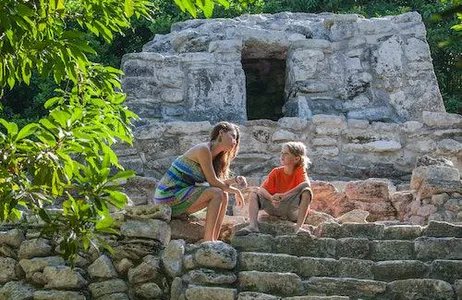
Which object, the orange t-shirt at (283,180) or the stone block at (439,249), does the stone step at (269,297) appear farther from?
the orange t-shirt at (283,180)

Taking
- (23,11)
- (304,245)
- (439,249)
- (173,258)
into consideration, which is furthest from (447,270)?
(23,11)

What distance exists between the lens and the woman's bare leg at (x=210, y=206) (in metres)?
5.05

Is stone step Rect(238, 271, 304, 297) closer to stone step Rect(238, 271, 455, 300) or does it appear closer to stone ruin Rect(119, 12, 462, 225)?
stone step Rect(238, 271, 455, 300)

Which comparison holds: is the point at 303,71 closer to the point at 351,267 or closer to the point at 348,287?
the point at 351,267

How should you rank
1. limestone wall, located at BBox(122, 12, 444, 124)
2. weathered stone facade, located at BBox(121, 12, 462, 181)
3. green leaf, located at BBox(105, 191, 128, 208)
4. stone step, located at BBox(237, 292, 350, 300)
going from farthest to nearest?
limestone wall, located at BBox(122, 12, 444, 124) < weathered stone facade, located at BBox(121, 12, 462, 181) < stone step, located at BBox(237, 292, 350, 300) < green leaf, located at BBox(105, 191, 128, 208)

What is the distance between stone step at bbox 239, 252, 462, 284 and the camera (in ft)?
15.4

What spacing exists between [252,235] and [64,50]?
235 centimetres

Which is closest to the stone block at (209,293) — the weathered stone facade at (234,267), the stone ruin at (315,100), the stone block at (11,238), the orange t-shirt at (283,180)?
the weathered stone facade at (234,267)

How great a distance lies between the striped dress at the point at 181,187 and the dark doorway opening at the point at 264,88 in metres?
4.55

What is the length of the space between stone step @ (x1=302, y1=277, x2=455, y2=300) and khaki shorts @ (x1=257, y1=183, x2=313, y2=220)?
3.18 feet

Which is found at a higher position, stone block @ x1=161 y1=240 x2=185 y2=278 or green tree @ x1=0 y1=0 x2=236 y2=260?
green tree @ x1=0 y1=0 x2=236 y2=260

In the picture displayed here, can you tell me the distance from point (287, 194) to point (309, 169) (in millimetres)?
2063

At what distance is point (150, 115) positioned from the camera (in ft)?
26.5

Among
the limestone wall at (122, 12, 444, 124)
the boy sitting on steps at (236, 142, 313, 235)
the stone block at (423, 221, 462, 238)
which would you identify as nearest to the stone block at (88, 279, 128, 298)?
the boy sitting on steps at (236, 142, 313, 235)
